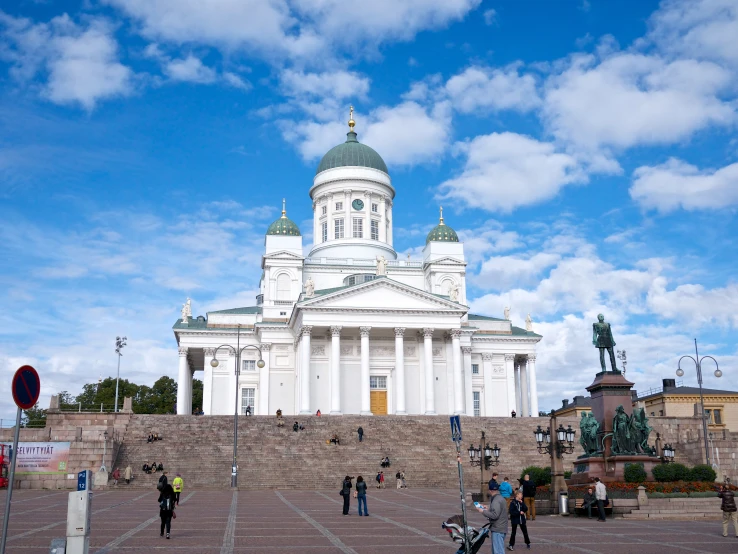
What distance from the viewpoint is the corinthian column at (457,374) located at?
62909 mm

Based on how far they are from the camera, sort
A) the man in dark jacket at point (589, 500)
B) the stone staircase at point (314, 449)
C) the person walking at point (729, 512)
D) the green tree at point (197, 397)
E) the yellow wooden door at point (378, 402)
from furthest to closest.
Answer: the green tree at point (197, 397)
the yellow wooden door at point (378, 402)
the stone staircase at point (314, 449)
the man in dark jacket at point (589, 500)
the person walking at point (729, 512)

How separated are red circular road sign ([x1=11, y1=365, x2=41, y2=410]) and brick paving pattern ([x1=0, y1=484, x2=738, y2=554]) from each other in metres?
6.46

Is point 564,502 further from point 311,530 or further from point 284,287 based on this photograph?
point 284,287

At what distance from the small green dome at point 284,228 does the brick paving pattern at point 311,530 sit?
4416 cm

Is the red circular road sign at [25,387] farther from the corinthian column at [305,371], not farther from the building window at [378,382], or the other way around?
the building window at [378,382]

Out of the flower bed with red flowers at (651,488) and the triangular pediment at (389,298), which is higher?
the triangular pediment at (389,298)

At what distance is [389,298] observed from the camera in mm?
64125

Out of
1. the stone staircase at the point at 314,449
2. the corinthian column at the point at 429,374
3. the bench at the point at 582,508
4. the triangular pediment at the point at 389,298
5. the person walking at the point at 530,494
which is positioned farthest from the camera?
the triangular pediment at the point at 389,298

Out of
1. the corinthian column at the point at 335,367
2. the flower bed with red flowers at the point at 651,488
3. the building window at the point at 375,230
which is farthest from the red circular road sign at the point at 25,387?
the building window at the point at 375,230

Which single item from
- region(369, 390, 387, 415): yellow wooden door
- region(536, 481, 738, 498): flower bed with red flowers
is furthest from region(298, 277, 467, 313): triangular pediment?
region(536, 481, 738, 498): flower bed with red flowers

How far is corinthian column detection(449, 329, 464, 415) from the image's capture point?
62909 mm

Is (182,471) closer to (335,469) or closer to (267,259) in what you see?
(335,469)

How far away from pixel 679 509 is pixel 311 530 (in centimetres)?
1211

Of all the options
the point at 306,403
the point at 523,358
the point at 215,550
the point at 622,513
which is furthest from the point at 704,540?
the point at 523,358
